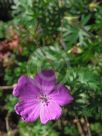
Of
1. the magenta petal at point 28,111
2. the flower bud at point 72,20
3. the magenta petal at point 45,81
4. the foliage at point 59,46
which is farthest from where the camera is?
A: the flower bud at point 72,20

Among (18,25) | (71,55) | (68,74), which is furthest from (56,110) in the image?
(18,25)

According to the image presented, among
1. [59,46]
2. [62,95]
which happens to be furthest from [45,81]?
[59,46]

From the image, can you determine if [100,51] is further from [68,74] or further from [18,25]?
[18,25]

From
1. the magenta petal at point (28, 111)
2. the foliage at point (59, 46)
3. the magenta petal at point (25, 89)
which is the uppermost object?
the magenta petal at point (25, 89)

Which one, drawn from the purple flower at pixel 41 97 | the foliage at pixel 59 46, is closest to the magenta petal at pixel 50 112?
the purple flower at pixel 41 97

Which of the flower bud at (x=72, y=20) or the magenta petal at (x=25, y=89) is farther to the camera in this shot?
the flower bud at (x=72, y=20)

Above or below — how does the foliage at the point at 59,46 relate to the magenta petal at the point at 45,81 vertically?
below

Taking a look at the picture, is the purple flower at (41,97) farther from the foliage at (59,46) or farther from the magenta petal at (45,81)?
the foliage at (59,46)
